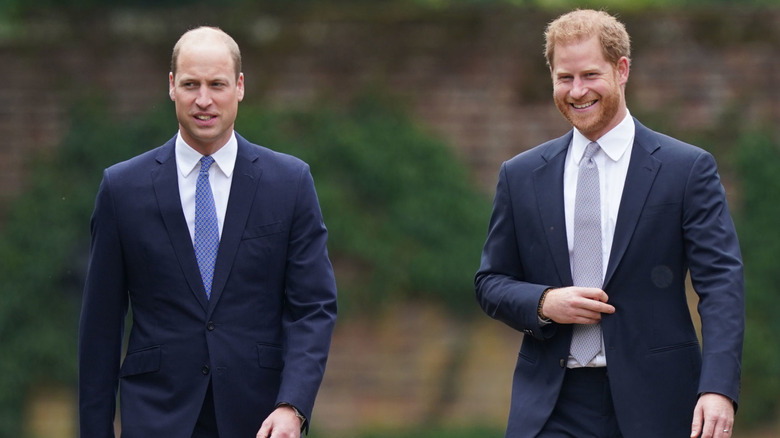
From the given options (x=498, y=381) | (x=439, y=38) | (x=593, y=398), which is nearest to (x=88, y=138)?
(x=439, y=38)

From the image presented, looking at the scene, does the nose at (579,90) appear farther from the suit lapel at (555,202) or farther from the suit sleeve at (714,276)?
the suit sleeve at (714,276)

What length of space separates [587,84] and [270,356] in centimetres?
151

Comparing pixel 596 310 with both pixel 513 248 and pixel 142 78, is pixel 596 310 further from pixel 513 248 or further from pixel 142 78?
pixel 142 78

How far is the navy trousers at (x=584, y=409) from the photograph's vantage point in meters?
4.84

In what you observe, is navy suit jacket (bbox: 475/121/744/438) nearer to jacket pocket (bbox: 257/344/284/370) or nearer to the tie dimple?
jacket pocket (bbox: 257/344/284/370)

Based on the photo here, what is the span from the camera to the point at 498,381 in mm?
10750

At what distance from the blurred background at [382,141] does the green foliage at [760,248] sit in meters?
0.02

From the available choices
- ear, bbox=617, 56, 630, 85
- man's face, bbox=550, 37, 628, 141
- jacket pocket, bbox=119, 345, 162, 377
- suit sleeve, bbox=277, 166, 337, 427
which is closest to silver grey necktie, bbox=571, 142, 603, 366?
man's face, bbox=550, 37, 628, 141

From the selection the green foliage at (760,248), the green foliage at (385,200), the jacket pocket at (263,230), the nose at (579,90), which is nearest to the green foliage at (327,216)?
the green foliage at (385,200)

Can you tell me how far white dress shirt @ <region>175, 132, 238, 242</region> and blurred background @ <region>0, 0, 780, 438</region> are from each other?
577 centimetres

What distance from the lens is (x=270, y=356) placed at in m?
4.96

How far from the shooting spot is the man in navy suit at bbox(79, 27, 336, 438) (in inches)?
192

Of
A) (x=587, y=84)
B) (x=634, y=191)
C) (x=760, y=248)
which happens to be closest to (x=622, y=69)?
Result: (x=587, y=84)

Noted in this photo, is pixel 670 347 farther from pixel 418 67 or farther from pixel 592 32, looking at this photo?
pixel 418 67
